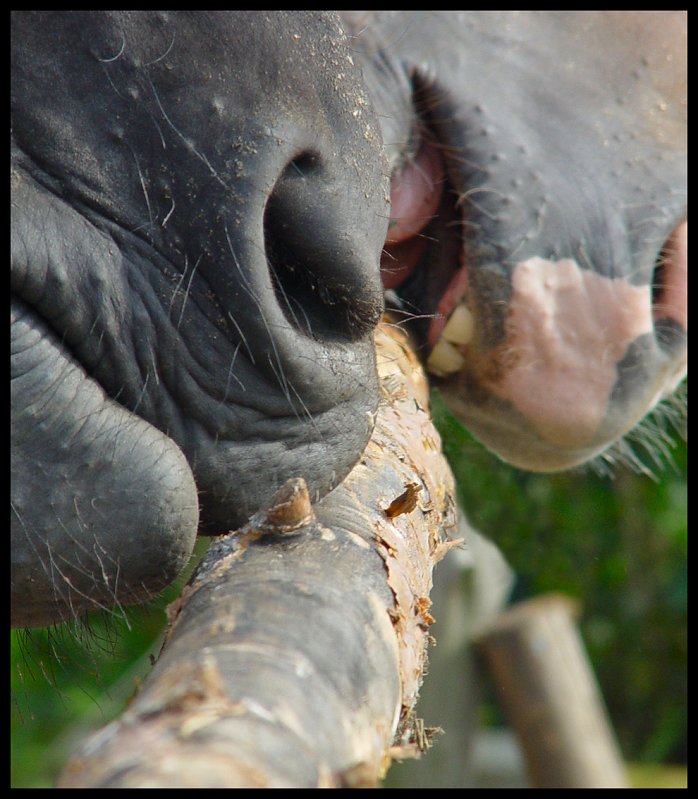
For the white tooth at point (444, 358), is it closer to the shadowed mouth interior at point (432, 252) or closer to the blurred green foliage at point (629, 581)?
the shadowed mouth interior at point (432, 252)

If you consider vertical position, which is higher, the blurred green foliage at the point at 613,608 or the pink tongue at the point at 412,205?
the pink tongue at the point at 412,205

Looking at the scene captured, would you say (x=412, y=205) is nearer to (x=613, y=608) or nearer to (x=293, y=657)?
(x=293, y=657)

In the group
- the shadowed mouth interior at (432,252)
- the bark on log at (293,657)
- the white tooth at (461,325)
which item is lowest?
the bark on log at (293,657)

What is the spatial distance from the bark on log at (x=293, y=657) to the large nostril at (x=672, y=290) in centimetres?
57

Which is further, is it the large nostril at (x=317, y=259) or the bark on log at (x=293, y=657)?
the large nostril at (x=317, y=259)

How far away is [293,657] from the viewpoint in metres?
0.60

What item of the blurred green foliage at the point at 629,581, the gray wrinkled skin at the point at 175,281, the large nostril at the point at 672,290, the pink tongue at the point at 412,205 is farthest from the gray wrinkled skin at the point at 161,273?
the blurred green foliage at the point at 629,581

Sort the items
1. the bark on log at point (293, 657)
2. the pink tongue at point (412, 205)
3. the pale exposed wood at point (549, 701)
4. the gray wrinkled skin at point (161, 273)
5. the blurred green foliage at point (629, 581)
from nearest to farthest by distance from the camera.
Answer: the bark on log at point (293, 657) → the gray wrinkled skin at point (161, 273) → the pink tongue at point (412, 205) → the pale exposed wood at point (549, 701) → the blurred green foliage at point (629, 581)

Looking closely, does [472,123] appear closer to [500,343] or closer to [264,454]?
[500,343]

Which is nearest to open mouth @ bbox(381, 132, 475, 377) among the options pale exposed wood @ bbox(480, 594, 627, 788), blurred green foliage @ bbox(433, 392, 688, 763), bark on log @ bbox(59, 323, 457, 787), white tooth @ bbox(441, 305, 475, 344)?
white tooth @ bbox(441, 305, 475, 344)

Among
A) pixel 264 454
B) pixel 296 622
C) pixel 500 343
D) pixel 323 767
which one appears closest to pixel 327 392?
pixel 264 454

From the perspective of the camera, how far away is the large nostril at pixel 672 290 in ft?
4.54

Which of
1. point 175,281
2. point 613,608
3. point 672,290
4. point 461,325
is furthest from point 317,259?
point 613,608

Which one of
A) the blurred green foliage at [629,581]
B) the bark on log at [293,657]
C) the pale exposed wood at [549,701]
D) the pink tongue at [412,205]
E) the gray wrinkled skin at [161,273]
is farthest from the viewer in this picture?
the blurred green foliage at [629,581]
